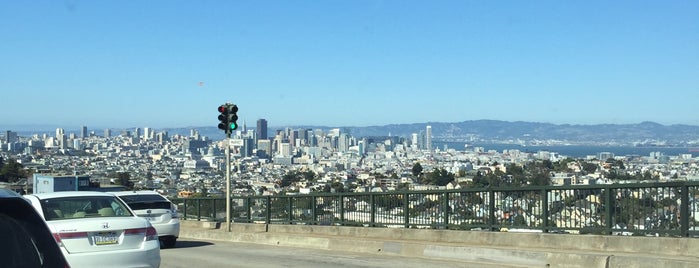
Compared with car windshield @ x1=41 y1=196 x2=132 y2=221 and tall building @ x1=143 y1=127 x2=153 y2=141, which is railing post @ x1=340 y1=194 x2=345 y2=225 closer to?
car windshield @ x1=41 y1=196 x2=132 y2=221

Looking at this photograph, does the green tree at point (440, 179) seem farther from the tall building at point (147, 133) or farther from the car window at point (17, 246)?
the tall building at point (147, 133)

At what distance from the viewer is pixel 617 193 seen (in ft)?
48.1

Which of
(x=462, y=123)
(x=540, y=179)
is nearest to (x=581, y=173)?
(x=540, y=179)

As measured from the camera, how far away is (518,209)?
1683 centimetres

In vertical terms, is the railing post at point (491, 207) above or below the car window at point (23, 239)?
below

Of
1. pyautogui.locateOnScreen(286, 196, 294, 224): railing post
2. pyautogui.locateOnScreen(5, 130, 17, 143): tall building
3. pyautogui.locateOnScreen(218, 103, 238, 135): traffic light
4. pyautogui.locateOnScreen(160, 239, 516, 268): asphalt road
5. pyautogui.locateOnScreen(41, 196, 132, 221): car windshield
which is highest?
pyautogui.locateOnScreen(218, 103, 238, 135): traffic light

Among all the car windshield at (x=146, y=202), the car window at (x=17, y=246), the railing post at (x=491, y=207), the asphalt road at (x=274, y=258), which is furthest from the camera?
the car windshield at (x=146, y=202)

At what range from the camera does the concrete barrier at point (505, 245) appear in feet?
42.8

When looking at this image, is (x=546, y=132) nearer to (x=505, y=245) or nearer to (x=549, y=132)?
(x=549, y=132)

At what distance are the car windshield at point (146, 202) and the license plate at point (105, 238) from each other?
8.62m

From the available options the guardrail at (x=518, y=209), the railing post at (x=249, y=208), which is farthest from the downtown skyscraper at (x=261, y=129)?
the guardrail at (x=518, y=209)

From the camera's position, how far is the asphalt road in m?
15.5

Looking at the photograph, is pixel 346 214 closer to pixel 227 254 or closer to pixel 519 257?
pixel 227 254

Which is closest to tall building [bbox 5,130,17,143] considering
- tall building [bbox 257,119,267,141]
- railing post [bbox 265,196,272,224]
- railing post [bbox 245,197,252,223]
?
tall building [bbox 257,119,267,141]
